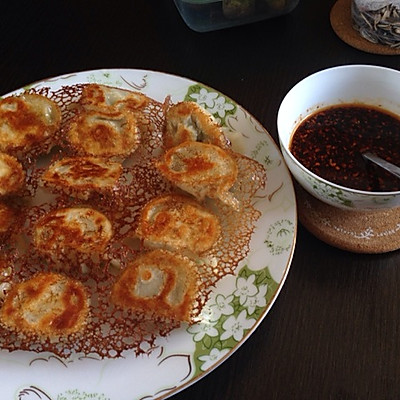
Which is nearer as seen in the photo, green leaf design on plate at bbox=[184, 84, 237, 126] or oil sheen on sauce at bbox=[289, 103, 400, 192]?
oil sheen on sauce at bbox=[289, 103, 400, 192]

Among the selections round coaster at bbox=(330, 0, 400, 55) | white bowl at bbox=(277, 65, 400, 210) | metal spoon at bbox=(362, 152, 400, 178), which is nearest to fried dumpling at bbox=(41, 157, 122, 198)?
white bowl at bbox=(277, 65, 400, 210)

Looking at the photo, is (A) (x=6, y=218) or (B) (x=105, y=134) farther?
(B) (x=105, y=134)

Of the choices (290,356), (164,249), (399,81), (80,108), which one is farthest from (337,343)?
(80,108)

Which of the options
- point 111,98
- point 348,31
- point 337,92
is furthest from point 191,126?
point 348,31

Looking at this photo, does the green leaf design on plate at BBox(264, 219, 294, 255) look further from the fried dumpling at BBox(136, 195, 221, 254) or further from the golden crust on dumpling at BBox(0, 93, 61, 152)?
the golden crust on dumpling at BBox(0, 93, 61, 152)

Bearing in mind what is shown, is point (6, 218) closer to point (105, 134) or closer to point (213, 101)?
point (105, 134)

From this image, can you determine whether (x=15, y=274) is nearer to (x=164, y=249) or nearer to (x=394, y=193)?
(x=164, y=249)
